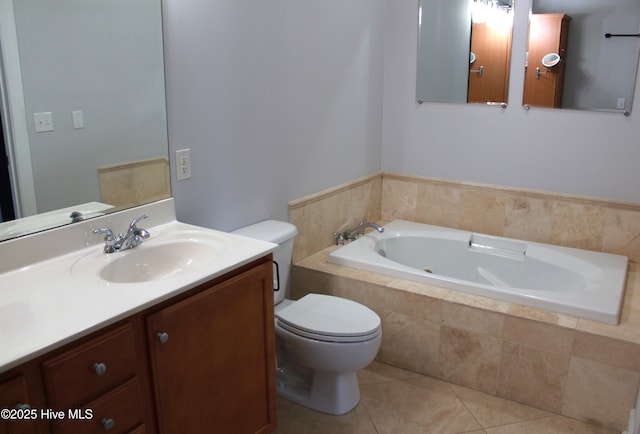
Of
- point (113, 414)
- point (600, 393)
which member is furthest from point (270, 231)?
point (600, 393)

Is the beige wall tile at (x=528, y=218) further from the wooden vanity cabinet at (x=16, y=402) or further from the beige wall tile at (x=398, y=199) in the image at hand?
the wooden vanity cabinet at (x=16, y=402)

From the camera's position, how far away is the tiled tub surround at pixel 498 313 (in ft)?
7.76

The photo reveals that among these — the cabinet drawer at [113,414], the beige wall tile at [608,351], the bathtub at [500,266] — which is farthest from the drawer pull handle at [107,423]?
the beige wall tile at [608,351]

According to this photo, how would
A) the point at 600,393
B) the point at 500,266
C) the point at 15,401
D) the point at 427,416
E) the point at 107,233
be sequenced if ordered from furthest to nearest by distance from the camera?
1. the point at 500,266
2. the point at 427,416
3. the point at 600,393
4. the point at 107,233
5. the point at 15,401

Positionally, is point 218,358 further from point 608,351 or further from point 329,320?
point 608,351

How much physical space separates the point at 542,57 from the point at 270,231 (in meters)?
1.80

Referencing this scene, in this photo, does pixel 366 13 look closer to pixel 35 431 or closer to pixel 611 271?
pixel 611 271

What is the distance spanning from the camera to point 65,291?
157 centimetres

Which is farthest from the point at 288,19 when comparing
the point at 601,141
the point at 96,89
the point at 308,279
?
the point at 601,141

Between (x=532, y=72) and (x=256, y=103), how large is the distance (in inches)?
63.0

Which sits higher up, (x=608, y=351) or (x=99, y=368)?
(x=99, y=368)

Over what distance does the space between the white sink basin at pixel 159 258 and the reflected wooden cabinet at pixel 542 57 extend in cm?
209

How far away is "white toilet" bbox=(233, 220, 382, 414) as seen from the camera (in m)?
2.29

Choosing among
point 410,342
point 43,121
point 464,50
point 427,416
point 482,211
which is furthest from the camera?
point 482,211
